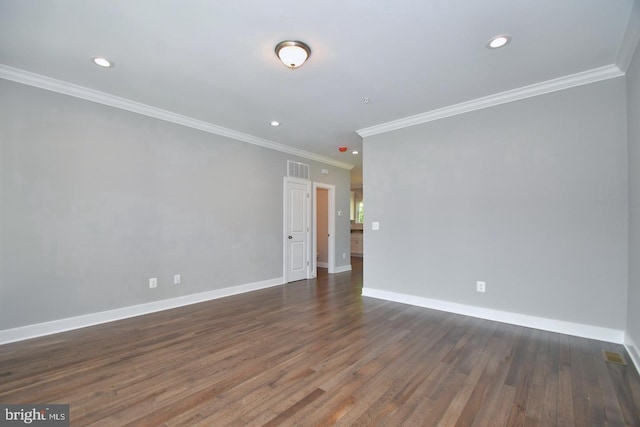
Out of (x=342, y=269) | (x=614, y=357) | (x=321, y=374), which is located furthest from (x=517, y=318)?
(x=342, y=269)

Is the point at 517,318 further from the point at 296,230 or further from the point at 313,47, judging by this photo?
the point at 296,230

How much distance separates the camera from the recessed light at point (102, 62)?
271 cm

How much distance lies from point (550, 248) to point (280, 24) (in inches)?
143

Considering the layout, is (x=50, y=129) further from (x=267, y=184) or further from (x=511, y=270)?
(x=511, y=270)

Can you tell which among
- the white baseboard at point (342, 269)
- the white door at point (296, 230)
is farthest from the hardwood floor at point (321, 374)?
the white baseboard at point (342, 269)

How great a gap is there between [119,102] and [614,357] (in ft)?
19.8

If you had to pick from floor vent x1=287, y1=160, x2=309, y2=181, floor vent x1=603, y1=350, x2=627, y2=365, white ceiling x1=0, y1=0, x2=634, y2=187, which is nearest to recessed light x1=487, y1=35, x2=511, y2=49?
white ceiling x1=0, y1=0, x2=634, y2=187

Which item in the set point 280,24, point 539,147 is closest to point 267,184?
point 280,24

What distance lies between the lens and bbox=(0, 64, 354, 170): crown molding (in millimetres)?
2980

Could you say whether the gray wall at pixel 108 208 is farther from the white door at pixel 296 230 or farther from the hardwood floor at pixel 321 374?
the white door at pixel 296 230

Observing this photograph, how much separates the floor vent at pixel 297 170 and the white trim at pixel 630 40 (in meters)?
4.77

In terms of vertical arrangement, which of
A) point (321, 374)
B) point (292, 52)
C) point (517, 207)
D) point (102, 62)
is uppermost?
point (102, 62)

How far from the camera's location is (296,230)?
5996mm

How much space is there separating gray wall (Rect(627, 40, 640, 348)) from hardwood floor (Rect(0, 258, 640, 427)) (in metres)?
0.41
